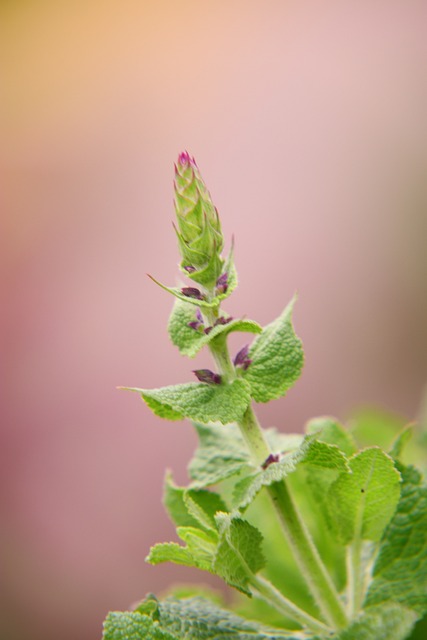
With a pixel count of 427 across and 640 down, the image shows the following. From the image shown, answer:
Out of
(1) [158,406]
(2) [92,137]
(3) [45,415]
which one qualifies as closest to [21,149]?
(2) [92,137]

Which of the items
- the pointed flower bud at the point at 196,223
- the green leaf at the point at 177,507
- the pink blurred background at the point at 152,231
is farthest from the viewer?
the pink blurred background at the point at 152,231

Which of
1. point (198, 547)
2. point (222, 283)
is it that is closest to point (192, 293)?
point (222, 283)

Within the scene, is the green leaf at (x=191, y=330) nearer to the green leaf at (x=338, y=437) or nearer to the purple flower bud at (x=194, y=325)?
the purple flower bud at (x=194, y=325)

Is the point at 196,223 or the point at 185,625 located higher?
the point at 196,223

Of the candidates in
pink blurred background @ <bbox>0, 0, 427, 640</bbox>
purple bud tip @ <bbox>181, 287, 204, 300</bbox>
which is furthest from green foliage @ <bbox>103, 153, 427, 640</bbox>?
pink blurred background @ <bbox>0, 0, 427, 640</bbox>

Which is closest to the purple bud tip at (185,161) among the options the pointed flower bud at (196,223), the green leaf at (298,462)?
the pointed flower bud at (196,223)

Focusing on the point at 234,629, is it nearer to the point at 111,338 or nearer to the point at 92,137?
the point at 111,338

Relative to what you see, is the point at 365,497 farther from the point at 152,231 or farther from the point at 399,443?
the point at 152,231
